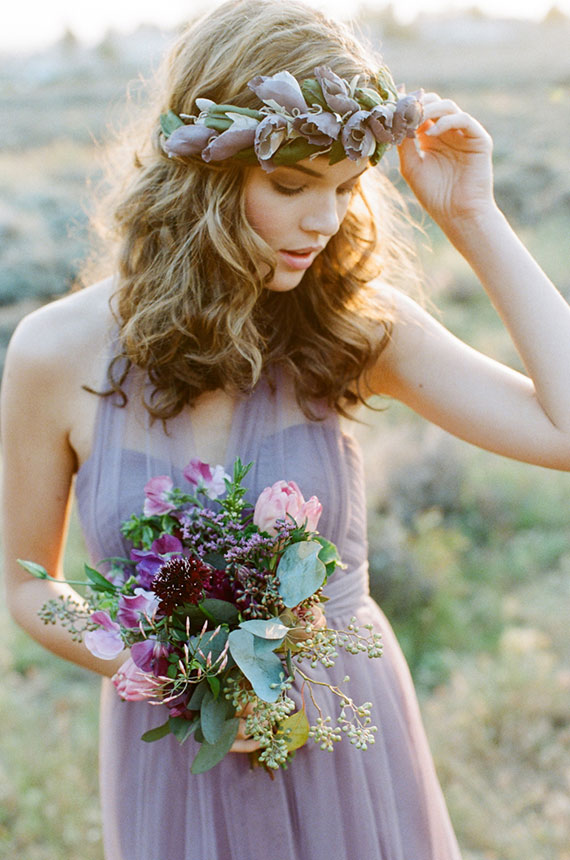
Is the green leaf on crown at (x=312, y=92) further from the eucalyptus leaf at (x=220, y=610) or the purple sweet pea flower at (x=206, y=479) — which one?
the eucalyptus leaf at (x=220, y=610)

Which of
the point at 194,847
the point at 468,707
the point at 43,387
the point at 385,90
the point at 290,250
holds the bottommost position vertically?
the point at 468,707

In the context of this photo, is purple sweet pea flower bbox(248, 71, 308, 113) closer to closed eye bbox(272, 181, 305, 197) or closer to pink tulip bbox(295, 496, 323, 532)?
closed eye bbox(272, 181, 305, 197)

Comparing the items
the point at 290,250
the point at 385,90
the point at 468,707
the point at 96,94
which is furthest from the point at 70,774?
the point at 96,94

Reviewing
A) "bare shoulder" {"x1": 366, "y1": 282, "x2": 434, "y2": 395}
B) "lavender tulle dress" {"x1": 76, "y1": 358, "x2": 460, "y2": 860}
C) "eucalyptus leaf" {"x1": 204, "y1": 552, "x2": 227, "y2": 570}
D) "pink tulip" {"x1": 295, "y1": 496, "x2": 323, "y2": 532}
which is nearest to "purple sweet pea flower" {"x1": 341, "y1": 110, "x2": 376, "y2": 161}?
"bare shoulder" {"x1": 366, "y1": 282, "x2": 434, "y2": 395}

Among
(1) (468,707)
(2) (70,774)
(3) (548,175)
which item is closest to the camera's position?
(2) (70,774)

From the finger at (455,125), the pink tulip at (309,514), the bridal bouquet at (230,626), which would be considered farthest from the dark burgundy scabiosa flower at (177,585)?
the finger at (455,125)

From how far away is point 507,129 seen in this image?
8.72 meters

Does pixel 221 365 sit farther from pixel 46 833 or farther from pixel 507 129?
pixel 507 129

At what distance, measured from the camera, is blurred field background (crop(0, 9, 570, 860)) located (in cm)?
327

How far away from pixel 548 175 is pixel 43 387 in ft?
26.5

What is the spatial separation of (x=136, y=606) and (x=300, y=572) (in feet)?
0.90

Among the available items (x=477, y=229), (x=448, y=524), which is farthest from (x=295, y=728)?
(x=448, y=524)

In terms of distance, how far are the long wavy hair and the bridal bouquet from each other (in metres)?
0.43

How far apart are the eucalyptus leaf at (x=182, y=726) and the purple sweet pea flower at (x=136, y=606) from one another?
0.19 metres
